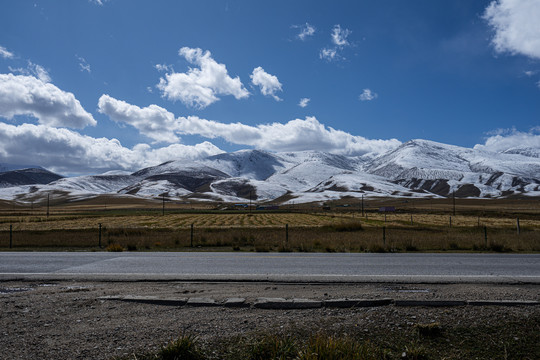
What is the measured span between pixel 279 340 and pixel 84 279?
7.11 m

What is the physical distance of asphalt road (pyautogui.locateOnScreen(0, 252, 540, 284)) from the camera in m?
10.5

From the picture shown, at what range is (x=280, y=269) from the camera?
1214 centimetres

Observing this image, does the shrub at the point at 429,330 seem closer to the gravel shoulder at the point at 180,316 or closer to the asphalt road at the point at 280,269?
the gravel shoulder at the point at 180,316

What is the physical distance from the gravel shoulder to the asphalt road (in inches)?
53.5

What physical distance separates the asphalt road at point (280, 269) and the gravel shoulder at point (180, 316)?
1358 mm

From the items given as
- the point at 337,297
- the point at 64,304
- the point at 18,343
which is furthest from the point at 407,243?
the point at 18,343

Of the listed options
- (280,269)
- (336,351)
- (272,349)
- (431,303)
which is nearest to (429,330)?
(431,303)

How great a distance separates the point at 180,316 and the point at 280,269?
572 centimetres

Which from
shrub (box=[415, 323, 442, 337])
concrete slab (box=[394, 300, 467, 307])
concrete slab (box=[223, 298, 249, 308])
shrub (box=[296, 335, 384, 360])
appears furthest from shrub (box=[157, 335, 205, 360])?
concrete slab (box=[394, 300, 467, 307])

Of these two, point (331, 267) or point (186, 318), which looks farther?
point (331, 267)

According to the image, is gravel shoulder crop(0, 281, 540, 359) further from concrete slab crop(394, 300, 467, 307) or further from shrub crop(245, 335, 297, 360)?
shrub crop(245, 335, 297, 360)

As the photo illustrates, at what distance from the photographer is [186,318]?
21.8 feet

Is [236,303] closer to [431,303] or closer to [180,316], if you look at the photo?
[180,316]

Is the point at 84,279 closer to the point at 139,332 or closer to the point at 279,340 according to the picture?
the point at 139,332
